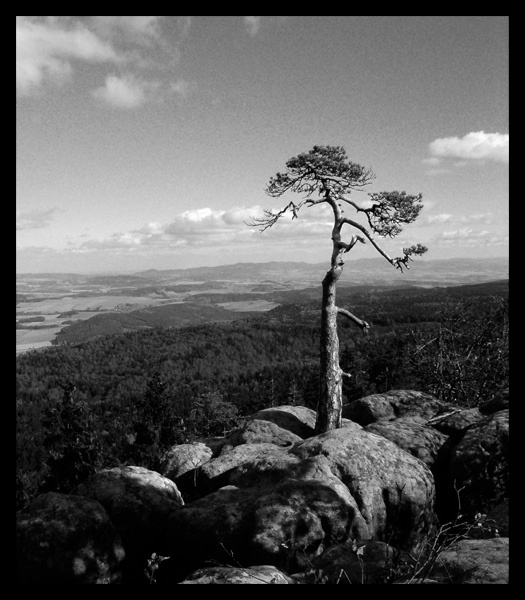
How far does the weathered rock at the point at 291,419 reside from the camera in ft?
62.9

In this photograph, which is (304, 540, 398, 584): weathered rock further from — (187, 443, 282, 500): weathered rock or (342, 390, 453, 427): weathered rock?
(342, 390, 453, 427): weathered rock

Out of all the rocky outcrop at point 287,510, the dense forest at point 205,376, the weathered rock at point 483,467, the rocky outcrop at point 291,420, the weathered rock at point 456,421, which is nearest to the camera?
the rocky outcrop at point 287,510

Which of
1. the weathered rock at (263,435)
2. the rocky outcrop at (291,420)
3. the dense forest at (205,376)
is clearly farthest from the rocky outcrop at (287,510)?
the dense forest at (205,376)

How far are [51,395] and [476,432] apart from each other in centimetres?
13287

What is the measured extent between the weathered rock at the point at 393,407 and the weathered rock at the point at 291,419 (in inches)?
86.4

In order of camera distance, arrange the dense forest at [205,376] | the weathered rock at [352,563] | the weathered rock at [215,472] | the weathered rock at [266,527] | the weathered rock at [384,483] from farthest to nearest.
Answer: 1. the dense forest at [205,376]
2. the weathered rock at [215,472]
3. the weathered rock at [384,483]
4. the weathered rock at [266,527]
5. the weathered rock at [352,563]

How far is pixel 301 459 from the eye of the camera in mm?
11141

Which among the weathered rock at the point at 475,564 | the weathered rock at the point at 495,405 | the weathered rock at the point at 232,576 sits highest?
the weathered rock at the point at 475,564

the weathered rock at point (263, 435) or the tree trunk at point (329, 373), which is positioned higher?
the tree trunk at point (329, 373)

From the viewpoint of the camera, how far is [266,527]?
836 cm

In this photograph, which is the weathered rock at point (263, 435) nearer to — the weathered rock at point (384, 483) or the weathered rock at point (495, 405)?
the weathered rock at point (384, 483)

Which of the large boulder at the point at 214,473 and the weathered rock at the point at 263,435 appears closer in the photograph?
the large boulder at the point at 214,473
